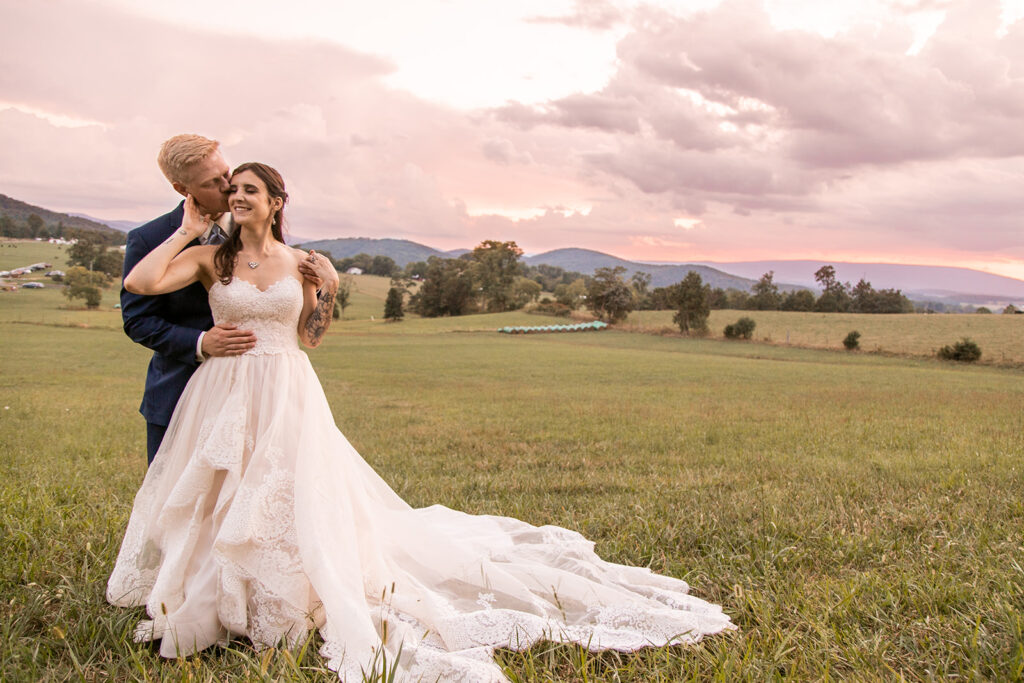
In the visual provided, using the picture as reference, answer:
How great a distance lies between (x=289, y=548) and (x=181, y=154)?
7.73 ft

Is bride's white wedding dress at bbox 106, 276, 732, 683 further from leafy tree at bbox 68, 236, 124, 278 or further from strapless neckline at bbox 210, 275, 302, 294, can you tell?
leafy tree at bbox 68, 236, 124, 278

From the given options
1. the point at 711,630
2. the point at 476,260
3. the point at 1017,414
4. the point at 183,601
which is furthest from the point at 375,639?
the point at 476,260

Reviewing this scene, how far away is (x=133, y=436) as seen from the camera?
10.8 m

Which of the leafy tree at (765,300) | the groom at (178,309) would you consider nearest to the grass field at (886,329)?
the leafy tree at (765,300)

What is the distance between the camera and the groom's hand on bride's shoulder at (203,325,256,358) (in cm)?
379

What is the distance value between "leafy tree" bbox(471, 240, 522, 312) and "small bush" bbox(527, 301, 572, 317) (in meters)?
10.7

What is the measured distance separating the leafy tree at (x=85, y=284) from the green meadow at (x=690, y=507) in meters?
22.5

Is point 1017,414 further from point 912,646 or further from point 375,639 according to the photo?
point 375,639

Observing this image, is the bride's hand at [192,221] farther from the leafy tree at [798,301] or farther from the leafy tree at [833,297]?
the leafy tree at [798,301]

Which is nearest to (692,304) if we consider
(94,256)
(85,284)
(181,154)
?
(94,256)

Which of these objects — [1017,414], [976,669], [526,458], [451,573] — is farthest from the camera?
[1017,414]

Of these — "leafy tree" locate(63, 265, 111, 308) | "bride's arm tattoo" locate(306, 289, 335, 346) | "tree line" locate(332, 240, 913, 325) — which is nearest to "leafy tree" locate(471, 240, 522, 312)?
"tree line" locate(332, 240, 913, 325)

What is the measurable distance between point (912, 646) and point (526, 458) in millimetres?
6159

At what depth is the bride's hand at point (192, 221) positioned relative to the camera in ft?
12.3
